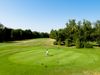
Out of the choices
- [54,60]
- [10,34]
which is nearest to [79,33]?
[54,60]

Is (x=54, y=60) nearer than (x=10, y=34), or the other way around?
(x=54, y=60)

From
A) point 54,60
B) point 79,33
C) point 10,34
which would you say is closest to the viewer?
point 54,60

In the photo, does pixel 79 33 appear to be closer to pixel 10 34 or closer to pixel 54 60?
pixel 54 60

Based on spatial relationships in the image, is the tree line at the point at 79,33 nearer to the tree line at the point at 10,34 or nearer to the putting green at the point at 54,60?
the putting green at the point at 54,60

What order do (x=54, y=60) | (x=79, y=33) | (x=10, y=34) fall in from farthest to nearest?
(x=10, y=34) → (x=79, y=33) → (x=54, y=60)

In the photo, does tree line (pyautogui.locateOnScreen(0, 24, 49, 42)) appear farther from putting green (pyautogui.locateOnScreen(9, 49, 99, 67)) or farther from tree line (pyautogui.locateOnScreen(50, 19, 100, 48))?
putting green (pyautogui.locateOnScreen(9, 49, 99, 67))

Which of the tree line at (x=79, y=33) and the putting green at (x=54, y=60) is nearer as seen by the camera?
the putting green at (x=54, y=60)

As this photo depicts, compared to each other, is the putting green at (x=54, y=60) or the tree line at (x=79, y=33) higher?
the tree line at (x=79, y=33)

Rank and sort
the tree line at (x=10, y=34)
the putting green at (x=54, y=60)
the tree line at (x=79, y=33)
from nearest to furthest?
the putting green at (x=54, y=60), the tree line at (x=79, y=33), the tree line at (x=10, y=34)

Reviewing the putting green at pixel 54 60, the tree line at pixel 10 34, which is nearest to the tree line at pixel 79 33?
the putting green at pixel 54 60

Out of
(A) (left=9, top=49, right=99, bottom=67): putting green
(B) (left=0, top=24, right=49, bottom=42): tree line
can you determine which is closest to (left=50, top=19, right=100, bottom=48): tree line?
(A) (left=9, top=49, right=99, bottom=67): putting green

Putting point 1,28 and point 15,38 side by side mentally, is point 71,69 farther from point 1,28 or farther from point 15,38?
point 15,38

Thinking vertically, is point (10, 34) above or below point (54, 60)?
above

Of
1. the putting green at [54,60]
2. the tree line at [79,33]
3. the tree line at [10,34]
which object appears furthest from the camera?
the tree line at [10,34]
